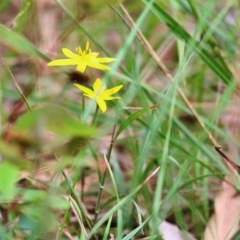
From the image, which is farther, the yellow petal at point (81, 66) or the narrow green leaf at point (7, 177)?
the yellow petal at point (81, 66)

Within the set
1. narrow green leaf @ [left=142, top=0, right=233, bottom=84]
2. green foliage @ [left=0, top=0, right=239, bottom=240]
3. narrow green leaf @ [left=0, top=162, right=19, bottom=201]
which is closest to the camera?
narrow green leaf @ [left=0, top=162, right=19, bottom=201]

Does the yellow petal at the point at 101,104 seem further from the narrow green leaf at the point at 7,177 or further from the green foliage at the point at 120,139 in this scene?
the narrow green leaf at the point at 7,177

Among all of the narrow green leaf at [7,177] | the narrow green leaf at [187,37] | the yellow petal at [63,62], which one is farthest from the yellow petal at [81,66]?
the narrow green leaf at [187,37]

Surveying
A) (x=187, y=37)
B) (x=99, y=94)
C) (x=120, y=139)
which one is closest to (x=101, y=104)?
(x=99, y=94)

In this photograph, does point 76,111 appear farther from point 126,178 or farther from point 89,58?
point 89,58

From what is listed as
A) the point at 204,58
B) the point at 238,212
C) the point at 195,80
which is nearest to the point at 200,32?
the point at 204,58

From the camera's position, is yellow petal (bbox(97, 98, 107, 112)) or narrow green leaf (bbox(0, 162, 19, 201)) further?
yellow petal (bbox(97, 98, 107, 112))

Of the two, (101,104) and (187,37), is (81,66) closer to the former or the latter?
(101,104)

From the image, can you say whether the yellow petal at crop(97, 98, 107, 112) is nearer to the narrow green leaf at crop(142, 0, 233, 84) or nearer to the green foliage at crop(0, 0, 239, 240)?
the green foliage at crop(0, 0, 239, 240)

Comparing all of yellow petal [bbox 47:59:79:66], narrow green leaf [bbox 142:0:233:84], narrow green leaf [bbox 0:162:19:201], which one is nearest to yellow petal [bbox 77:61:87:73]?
yellow petal [bbox 47:59:79:66]

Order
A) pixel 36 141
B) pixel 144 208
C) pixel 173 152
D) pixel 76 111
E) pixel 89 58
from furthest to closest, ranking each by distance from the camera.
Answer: pixel 76 111 < pixel 173 152 < pixel 144 208 < pixel 89 58 < pixel 36 141

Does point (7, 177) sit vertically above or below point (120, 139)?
above
